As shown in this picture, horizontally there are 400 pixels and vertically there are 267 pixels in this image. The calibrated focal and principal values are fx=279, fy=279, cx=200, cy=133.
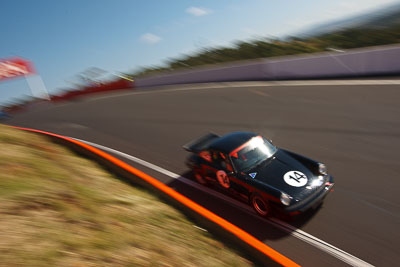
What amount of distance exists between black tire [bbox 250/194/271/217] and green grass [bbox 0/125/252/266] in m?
1.19

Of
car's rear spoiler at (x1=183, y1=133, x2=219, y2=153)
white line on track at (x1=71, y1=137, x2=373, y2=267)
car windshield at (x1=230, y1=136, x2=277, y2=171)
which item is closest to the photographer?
white line on track at (x1=71, y1=137, x2=373, y2=267)

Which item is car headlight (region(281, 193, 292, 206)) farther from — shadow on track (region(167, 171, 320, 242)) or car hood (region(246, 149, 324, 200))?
shadow on track (region(167, 171, 320, 242))

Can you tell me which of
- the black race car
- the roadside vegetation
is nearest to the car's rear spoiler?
the black race car

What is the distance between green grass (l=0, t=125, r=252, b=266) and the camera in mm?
3298

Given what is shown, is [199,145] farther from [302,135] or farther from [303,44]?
[303,44]

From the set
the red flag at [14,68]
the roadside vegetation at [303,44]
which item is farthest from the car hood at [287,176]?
the red flag at [14,68]

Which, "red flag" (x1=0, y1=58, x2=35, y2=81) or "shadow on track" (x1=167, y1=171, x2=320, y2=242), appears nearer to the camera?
"shadow on track" (x1=167, y1=171, x2=320, y2=242)

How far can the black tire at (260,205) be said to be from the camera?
16.6 feet

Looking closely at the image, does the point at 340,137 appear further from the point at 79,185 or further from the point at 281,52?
the point at 281,52

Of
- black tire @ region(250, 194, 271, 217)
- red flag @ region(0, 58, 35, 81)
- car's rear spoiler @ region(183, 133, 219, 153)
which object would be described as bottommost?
black tire @ region(250, 194, 271, 217)

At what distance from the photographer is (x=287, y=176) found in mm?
5367

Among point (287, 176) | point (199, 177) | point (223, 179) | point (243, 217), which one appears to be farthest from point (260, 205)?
point (199, 177)

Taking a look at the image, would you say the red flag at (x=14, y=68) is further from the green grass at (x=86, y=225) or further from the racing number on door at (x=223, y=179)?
the racing number on door at (x=223, y=179)

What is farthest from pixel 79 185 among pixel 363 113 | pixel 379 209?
pixel 363 113
